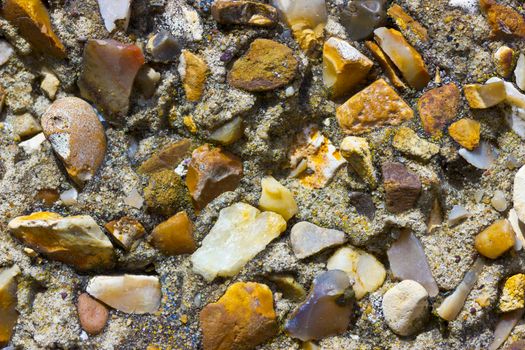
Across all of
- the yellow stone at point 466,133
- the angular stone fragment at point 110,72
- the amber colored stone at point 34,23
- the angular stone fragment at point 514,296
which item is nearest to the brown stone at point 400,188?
the yellow stone at point 466,133

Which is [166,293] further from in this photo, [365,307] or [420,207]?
[420,207]

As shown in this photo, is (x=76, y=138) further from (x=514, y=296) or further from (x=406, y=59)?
(x=514, y=296)

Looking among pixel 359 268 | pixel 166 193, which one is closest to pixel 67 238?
pixel 166 193

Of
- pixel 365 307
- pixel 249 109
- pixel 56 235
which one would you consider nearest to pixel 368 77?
pixel 249 109

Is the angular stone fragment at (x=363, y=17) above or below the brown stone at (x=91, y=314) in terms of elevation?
above

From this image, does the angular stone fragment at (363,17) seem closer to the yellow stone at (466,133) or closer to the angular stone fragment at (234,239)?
the yellow stone at (466,133)

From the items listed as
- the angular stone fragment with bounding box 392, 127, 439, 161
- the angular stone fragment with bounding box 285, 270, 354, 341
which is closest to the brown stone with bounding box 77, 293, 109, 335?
the angular stone fragment with bounding box 285, 270, 354, 341

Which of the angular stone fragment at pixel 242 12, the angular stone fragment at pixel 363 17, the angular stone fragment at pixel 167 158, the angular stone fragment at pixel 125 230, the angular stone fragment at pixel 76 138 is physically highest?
the angular stone fragment at pixel 242 12
